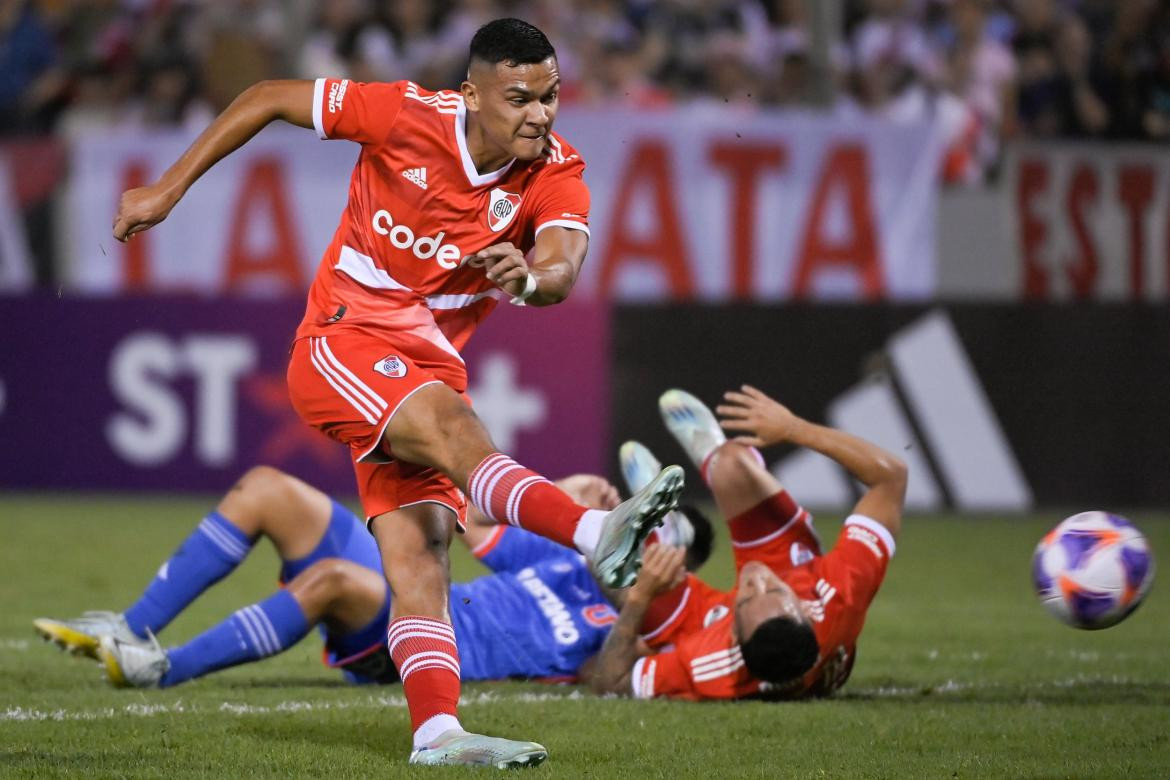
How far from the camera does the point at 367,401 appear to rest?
4.72 metres

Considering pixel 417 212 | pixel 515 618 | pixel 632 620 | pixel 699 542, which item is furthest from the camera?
pixel 699 542

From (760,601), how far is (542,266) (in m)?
1.56

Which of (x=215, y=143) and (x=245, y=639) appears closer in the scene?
(x=215, y=143)

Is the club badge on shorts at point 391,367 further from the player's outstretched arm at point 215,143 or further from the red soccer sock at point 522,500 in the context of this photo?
the player's outstretched arm at point 215,143

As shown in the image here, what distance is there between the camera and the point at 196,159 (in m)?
4.82

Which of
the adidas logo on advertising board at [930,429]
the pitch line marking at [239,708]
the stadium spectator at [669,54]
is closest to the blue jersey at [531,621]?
the pitch line marking at [239,708]

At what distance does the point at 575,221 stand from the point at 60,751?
6.71ft

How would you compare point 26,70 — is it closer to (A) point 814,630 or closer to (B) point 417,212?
(B) point 417,212

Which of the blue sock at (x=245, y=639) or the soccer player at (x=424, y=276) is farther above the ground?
the soccer player at (x=424, y=276)

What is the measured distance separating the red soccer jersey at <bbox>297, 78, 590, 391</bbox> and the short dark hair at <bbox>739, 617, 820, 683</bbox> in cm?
131

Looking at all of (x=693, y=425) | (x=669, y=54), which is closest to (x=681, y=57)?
(x=669, y=54)

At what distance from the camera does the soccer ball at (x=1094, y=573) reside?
5.51m

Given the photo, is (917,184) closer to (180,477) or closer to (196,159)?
(180,477)

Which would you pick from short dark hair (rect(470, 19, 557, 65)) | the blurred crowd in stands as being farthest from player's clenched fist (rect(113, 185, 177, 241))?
the blurred crowd in stands
